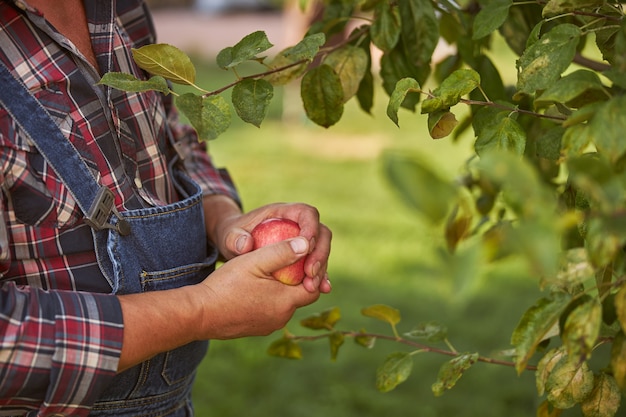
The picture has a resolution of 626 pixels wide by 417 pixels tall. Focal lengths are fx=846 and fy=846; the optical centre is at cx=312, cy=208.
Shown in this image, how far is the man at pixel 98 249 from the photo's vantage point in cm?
132

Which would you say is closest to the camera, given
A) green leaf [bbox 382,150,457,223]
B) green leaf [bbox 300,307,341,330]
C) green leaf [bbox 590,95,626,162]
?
green leaf [bbox 382,150,457,223]

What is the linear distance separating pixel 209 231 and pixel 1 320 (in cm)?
69

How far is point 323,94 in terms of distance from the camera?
Answer: 1.72 meters

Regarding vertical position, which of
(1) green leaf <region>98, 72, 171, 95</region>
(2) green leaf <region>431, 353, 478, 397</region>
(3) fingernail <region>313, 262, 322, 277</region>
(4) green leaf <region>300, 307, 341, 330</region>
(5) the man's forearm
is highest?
(1) green leaf <region>98, 72, 171, 95</region>

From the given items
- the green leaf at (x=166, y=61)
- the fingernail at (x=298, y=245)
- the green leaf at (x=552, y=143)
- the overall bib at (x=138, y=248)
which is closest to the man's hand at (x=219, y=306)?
the fingernail at (x=298, y=245)

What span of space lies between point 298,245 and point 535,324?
52 cm

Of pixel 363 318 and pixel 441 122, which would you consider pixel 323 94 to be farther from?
pixel 363 318

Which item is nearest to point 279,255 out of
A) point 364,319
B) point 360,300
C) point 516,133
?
point 516,133

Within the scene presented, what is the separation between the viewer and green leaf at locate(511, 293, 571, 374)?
110 centimetres

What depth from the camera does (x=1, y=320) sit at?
1.25m

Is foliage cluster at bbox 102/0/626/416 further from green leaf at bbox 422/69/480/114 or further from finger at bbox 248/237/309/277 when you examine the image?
finger at bbox 248/237/309/277

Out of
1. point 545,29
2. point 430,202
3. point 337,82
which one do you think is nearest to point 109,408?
point 337,82

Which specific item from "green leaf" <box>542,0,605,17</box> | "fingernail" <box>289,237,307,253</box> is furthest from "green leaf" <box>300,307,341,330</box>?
"green leaf" <box>542,0,605,17</box>

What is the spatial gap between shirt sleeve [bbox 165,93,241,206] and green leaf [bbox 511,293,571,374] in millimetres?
1004
